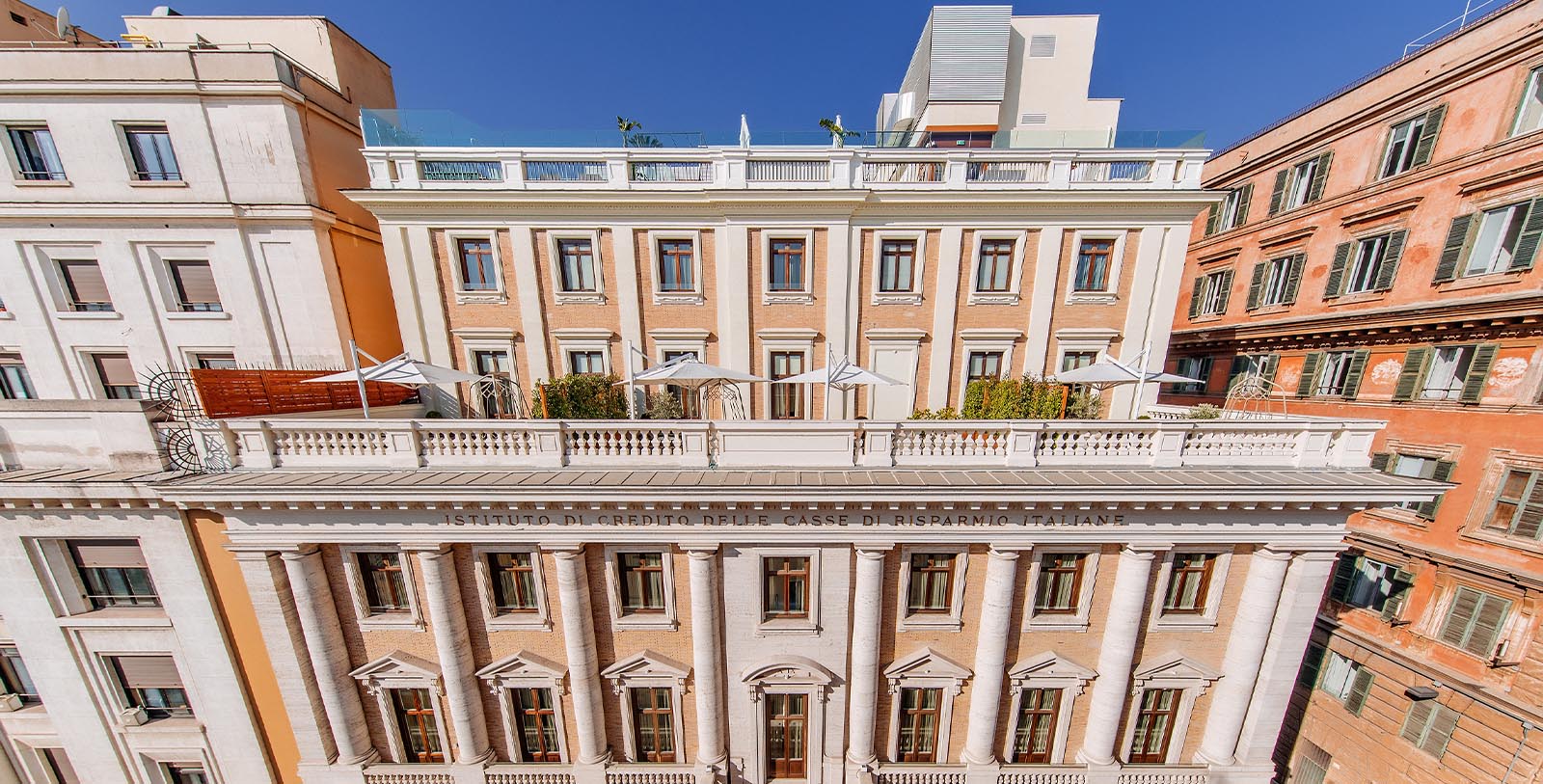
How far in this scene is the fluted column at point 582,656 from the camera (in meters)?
9.87

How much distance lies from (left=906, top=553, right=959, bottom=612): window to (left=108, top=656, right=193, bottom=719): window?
19.1 meters

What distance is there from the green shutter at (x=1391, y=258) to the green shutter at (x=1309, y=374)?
310 cm

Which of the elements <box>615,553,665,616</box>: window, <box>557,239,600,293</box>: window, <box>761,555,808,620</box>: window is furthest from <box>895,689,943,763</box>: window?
<box>557,239,600,293</box>: window

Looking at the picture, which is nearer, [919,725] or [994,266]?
[919,725]

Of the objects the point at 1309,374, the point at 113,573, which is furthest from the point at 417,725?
the point at 1309,374

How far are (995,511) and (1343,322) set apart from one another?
2042 centimetres

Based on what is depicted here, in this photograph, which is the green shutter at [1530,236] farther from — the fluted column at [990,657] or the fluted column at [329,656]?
the fluted column at [329,656]

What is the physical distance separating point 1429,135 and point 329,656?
127 ft

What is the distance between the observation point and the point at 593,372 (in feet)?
50.2

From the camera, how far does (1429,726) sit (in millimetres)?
14039

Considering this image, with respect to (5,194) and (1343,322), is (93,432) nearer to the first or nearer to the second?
(5,194)

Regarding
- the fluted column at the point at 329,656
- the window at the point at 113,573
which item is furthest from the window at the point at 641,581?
the window at the point at 113,573

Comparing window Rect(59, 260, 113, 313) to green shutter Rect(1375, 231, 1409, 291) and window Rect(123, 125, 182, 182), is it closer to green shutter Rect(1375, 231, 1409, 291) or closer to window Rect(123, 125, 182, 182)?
window Rect(123, 125, 182, 182)

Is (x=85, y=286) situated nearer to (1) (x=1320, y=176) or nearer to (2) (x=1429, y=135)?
(2) (x=1429, y=135)
